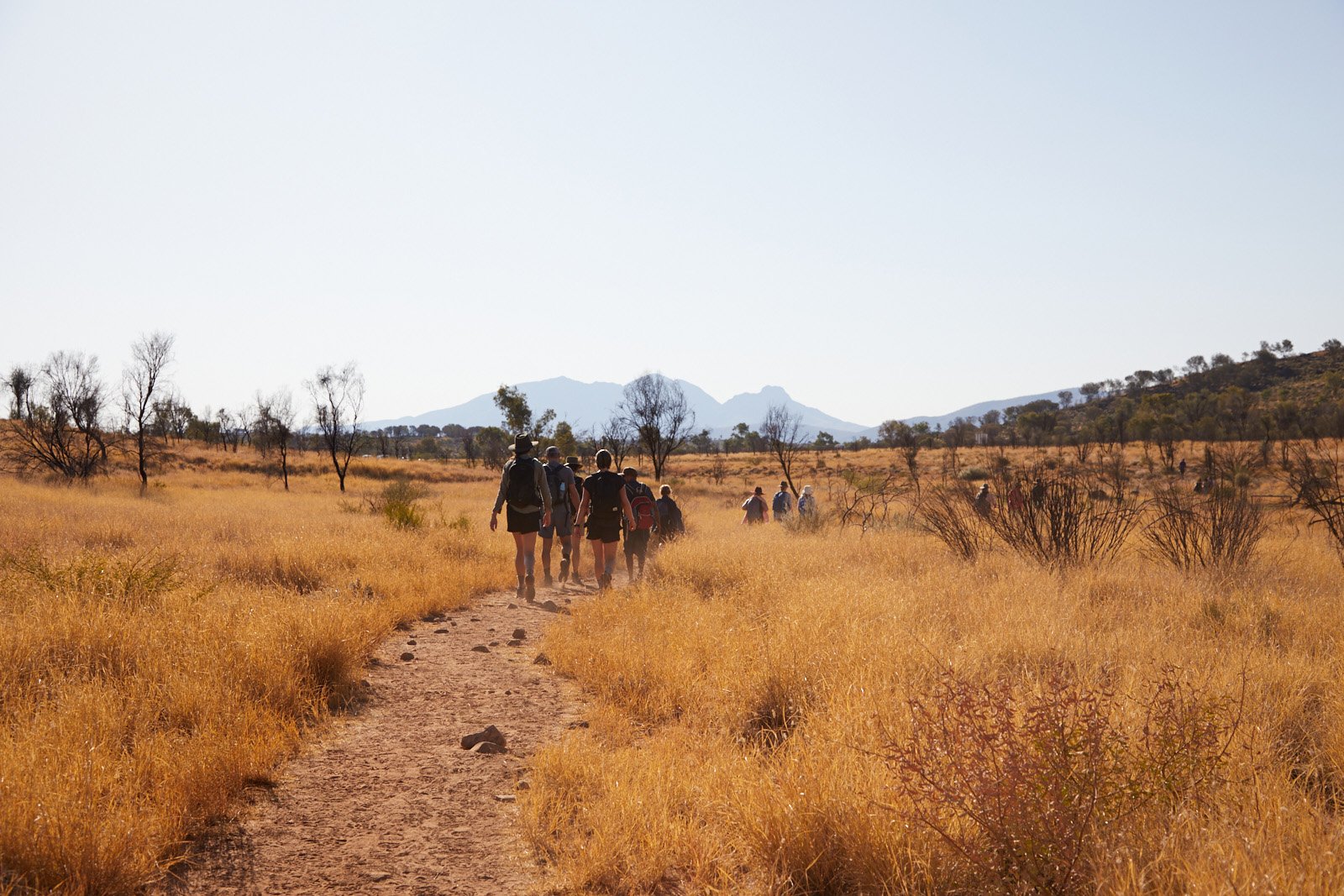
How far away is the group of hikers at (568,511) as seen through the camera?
30.6ft

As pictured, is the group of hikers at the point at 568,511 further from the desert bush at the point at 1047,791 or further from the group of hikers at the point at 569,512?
the desert bush at the point at 1047,791

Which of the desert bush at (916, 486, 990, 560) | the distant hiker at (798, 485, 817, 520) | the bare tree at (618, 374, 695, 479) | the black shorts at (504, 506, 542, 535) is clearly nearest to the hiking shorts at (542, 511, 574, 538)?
the black shorts at (504, 506, 542, 535)

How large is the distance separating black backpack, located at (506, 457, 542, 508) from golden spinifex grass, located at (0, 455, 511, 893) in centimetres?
151

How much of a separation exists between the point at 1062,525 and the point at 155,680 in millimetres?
10414

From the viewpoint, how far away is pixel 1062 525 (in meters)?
9.98

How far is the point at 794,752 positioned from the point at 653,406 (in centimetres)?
4534

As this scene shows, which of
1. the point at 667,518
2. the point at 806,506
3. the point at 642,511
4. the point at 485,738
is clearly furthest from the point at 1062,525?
the point at 485,738

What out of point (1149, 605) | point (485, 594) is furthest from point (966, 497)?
point (485, 594)

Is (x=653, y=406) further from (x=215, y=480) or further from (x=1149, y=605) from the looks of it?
(x=1149, y=605)

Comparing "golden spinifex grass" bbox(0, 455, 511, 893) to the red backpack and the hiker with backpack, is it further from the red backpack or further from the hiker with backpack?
the red backpack

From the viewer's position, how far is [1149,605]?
6773 millimetres

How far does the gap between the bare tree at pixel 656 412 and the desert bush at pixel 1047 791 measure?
43.9m

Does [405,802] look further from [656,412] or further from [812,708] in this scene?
[656,412]

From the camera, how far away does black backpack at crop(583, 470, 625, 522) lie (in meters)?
10.1
